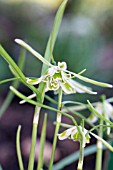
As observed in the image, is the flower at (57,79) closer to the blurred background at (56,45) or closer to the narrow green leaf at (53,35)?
the narrow green leaf at (53,35)

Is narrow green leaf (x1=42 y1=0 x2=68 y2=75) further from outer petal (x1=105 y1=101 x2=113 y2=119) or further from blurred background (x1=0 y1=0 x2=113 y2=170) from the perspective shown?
blurred background (x1=0 y1=0 x2=113 y2=170)

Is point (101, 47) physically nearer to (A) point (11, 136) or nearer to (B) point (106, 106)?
(A) point (11, 136)

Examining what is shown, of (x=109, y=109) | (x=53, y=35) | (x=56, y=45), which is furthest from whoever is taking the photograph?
(x=56, y=45)

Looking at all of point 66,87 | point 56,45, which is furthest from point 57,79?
point 56,45

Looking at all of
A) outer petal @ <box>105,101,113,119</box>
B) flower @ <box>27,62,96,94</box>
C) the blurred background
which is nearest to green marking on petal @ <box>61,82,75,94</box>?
flower @ <box>27,62,96,94</box>

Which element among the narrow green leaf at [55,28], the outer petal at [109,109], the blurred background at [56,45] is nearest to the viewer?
the narrow green leaf at [55,28]

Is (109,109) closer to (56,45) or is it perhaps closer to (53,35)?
(53,35)

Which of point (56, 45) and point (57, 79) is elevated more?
point (56, 45)

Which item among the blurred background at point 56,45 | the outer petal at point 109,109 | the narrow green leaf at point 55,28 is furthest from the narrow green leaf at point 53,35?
the blurred background at point 56,45
